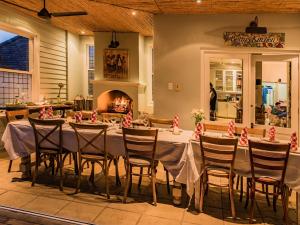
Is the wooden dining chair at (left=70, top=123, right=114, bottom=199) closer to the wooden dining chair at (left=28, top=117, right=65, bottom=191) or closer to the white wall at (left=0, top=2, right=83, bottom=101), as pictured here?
the wooden dining chair at (left=28, top=117, right=65, bottom=191)

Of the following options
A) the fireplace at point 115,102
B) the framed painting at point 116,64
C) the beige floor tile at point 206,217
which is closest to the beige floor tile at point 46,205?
the beige floor tile at point 206,217

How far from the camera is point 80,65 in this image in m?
9.09

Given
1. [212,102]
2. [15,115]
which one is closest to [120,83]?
[212,102]

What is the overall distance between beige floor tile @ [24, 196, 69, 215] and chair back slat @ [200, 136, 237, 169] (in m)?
A: 1.77

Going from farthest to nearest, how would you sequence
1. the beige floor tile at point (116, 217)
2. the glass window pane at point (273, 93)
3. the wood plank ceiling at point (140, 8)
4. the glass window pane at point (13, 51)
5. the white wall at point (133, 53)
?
the white wall at point (133, 53) → the glass window pane at point (13, 51) → the glass window pane at point (273, 93) → the wood plank ceiling at point (140, 8) → the beige floor tile at point (116, 217)

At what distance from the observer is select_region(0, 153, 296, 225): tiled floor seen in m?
2.98

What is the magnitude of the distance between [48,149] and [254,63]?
13.7ft

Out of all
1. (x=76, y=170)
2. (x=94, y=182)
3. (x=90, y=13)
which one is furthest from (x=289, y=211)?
(x=90, y=13)

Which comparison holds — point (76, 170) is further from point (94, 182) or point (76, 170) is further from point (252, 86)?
point (252, 86)

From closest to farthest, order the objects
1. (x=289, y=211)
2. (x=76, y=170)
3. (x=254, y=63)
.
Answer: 1. (x=289, y=211)
2. (x=76, y=170)
3. (x=254, y=63)

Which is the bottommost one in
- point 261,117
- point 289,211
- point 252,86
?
point 289,211

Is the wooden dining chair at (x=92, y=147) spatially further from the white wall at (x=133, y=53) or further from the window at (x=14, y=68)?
the white wall at (x=133, y=53)

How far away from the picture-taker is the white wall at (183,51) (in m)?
5.50

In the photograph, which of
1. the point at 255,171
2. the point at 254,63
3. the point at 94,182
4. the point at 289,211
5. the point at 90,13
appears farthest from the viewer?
the point at 90,13
